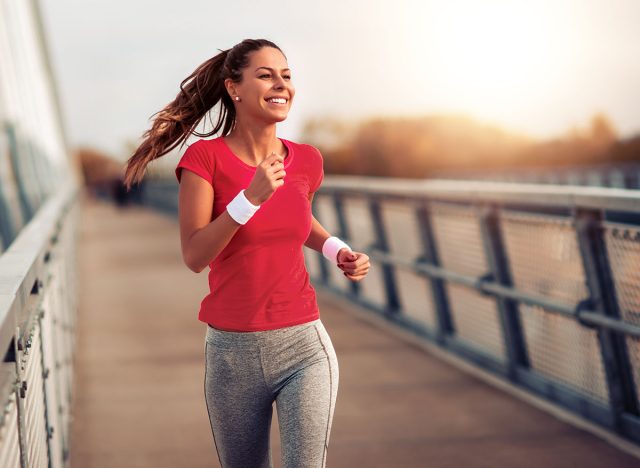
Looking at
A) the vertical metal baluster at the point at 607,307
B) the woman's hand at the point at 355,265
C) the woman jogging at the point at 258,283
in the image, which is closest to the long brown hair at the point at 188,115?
the woman jogging at the point at 258,283

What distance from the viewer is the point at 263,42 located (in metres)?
3.05

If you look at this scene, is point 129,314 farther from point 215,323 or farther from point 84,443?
point 215,323

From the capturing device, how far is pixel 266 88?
2.96m

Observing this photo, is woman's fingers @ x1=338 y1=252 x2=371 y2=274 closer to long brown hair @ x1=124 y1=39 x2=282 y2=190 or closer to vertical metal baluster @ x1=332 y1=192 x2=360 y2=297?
long brown hair @ x1=124 y1=39 x2=282 y2=190

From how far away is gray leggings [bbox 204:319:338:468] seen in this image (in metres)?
2.98

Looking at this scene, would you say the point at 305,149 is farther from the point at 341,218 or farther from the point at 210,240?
the point at 341,218

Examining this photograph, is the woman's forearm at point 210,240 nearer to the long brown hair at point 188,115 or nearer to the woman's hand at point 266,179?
the woman's hand at point 266,179

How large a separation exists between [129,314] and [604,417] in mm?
6412

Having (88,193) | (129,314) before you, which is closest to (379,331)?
(129,314)

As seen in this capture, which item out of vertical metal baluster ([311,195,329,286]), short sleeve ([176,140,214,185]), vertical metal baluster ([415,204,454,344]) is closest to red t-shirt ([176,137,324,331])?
short sleeve ([176,140,214,185])

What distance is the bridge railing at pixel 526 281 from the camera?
206 inches

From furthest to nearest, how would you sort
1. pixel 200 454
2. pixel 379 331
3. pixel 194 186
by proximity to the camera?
pixel 379 331
pixel 200 454
pixel 194 186

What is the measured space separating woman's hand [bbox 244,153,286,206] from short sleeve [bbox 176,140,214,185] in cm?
24

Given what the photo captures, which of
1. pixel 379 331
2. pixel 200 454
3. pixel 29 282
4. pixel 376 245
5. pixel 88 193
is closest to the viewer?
pixel 29 282
